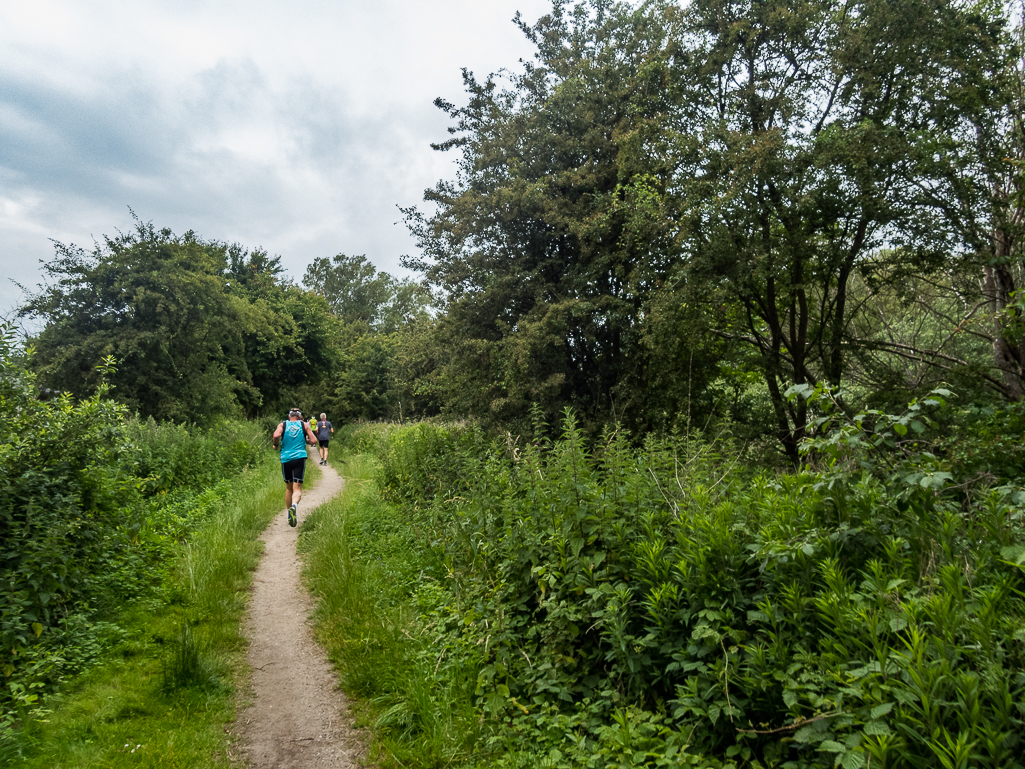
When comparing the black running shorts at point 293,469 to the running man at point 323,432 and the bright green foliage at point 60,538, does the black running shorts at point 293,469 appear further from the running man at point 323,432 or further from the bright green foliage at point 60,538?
the running man at point 323,432

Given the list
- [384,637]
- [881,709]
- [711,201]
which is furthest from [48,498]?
[711,201]

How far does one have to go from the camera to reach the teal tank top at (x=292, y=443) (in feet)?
32.2

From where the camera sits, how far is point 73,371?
19.7 m

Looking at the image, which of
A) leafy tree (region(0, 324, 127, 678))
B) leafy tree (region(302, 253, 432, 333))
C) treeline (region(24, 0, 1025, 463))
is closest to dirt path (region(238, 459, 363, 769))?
leafy tree (region(0, 324, 127, 678))

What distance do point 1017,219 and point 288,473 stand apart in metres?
14.9

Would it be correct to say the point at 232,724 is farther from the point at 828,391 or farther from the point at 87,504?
the point at 828,391

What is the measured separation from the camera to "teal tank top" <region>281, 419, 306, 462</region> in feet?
32.2

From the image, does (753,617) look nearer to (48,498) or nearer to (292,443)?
(48,498)

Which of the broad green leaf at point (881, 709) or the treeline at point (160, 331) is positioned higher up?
the treeline at point (160, 331)

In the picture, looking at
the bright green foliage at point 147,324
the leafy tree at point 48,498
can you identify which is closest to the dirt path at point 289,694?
the leafy tree at point 48,498

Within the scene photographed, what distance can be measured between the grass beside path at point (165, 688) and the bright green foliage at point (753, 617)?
1719 millimetres

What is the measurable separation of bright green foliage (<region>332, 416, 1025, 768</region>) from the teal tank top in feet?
18.6

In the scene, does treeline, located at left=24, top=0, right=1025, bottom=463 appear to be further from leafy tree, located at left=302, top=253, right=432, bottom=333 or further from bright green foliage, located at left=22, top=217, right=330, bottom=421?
leafy tree, located at left=302, top=253, right=432, bottom=333

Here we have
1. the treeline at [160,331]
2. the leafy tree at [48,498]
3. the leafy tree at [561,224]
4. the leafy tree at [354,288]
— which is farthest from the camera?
the leafy tree at [354,288]
